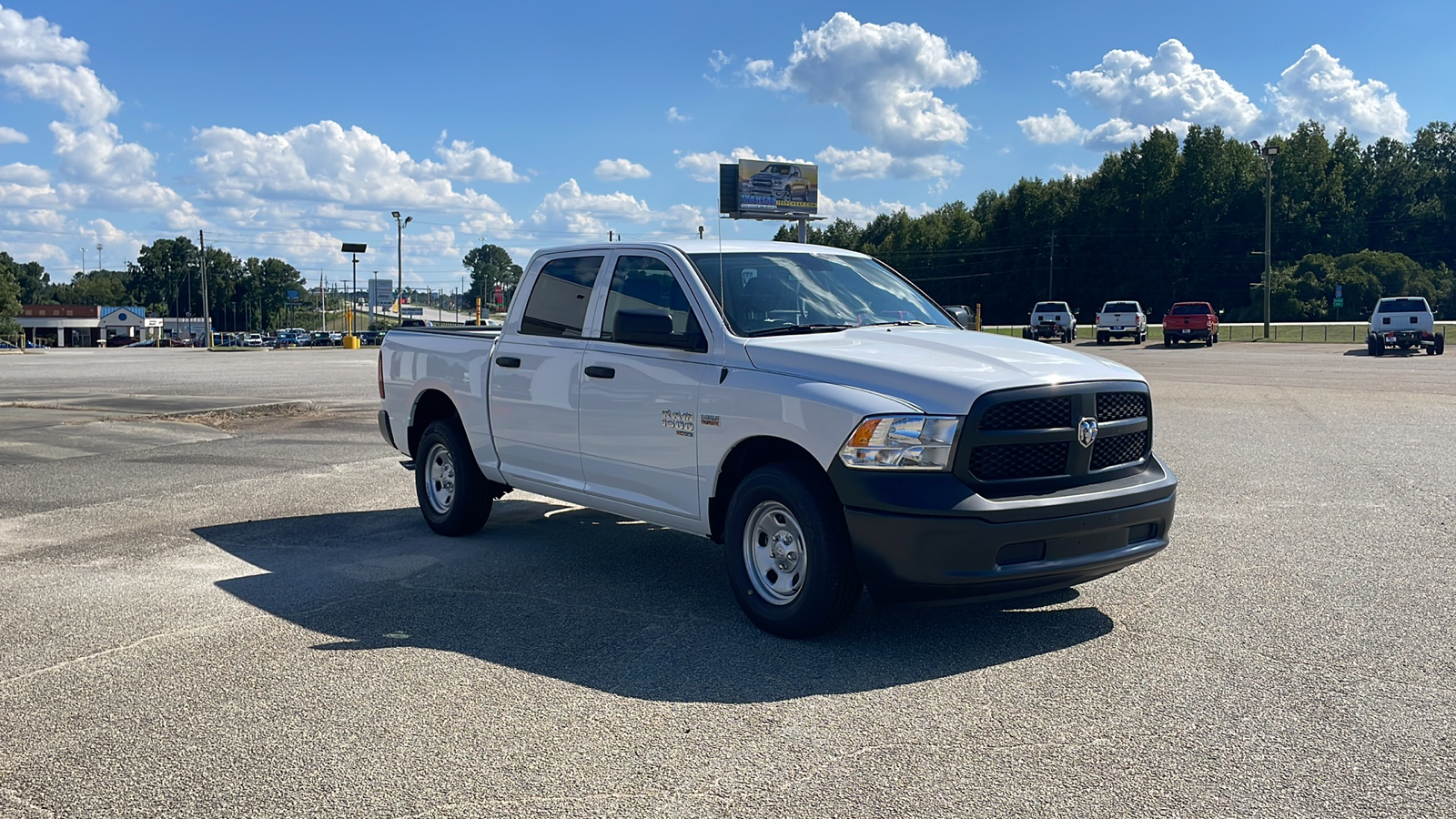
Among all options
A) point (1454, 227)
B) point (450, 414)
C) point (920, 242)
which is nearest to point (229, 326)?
point (920, 242)

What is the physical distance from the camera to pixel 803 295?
6609mm

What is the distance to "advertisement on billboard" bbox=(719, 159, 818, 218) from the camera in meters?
91.3

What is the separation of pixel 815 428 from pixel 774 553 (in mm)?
702

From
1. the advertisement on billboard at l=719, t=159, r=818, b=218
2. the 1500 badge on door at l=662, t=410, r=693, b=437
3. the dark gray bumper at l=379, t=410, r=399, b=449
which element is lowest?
the dark gray bumper at l=379, t=410, r=399, b=449

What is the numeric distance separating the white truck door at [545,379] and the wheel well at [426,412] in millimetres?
965

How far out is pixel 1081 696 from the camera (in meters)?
4.71

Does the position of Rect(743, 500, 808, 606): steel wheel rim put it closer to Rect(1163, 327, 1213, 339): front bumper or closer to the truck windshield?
the truck windshield

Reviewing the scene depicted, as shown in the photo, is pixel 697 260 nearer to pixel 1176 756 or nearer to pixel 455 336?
pixel 455 336

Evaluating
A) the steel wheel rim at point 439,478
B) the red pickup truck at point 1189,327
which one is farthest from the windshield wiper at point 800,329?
the red pickup truck at point 1189,327

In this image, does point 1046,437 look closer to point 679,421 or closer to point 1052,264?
point 679,421

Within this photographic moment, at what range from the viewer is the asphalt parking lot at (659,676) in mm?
3811

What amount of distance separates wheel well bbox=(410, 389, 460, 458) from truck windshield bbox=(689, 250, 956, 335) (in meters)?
2.76

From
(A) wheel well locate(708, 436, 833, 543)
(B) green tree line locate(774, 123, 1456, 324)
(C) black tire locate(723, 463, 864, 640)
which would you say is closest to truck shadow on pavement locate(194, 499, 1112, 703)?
(C) black tire locate(723, 463, 864, 640)

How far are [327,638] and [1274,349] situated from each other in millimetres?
47650
